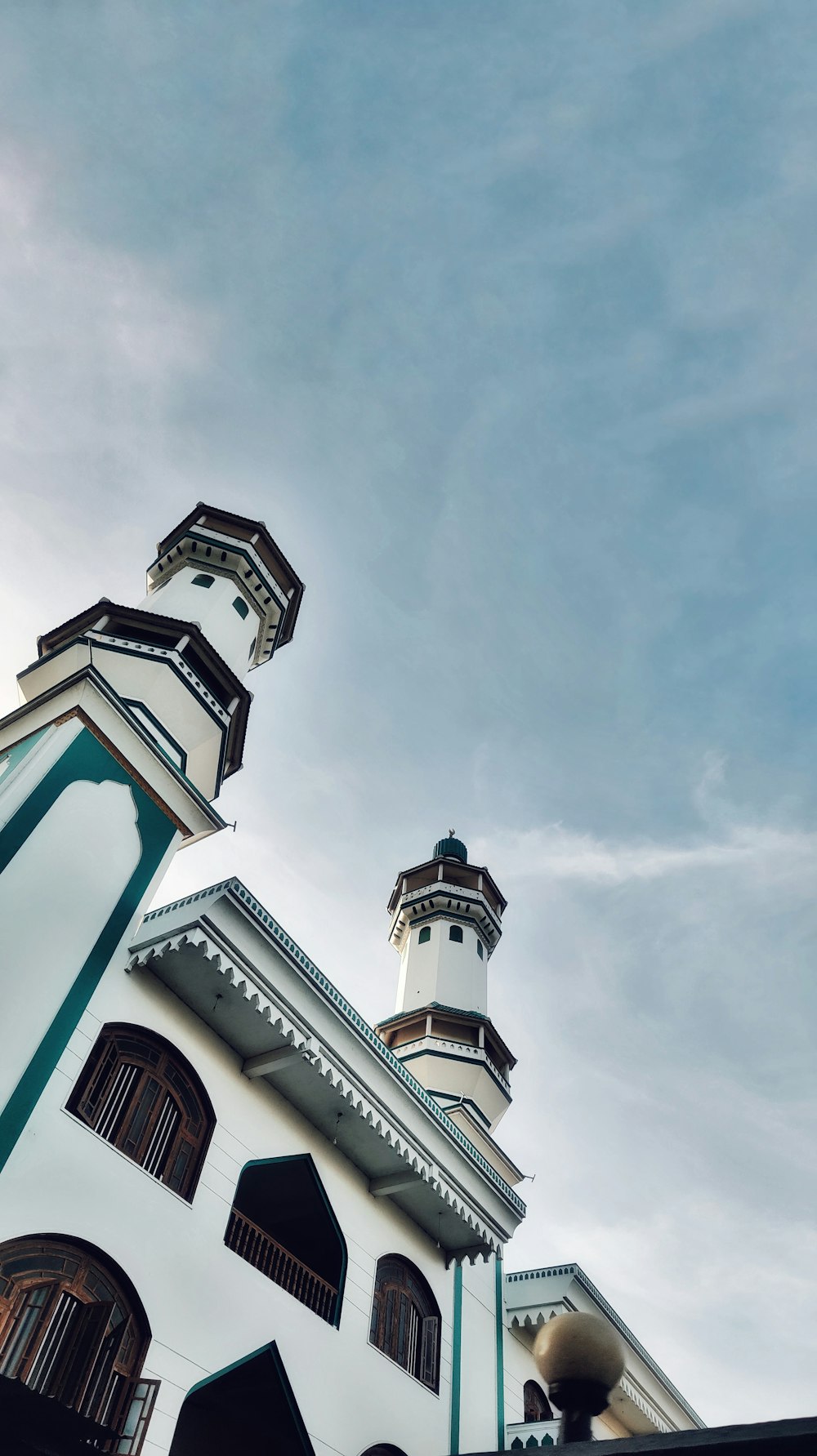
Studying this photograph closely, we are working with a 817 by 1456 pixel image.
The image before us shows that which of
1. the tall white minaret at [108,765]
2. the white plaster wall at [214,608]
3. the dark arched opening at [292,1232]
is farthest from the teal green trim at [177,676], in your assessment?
the dark arched opening at [292,1232]

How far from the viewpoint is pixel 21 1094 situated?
9.05 m

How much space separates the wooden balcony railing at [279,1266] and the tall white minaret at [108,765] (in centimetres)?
317

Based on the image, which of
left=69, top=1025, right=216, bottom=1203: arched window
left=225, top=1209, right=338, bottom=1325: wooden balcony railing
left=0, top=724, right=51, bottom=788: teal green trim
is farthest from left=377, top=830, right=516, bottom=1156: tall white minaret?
left=0, top=724, right=51, bottom=788: teal green trim

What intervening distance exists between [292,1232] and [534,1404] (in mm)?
6163

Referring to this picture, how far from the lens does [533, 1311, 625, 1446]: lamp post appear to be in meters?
→ 4.36

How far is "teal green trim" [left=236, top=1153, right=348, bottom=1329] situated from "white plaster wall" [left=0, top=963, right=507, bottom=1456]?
0.08 meters

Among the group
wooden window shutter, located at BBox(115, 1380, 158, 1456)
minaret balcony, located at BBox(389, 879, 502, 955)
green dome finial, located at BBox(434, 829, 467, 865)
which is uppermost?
green dome finial, located at BBox(434, 829, 467, 865)

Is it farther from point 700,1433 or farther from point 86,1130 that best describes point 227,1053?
point 700,1433

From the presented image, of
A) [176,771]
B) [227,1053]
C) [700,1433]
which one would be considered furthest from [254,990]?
[700,1433]

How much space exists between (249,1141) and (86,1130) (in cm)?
265

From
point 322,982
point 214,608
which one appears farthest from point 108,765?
point 214,608

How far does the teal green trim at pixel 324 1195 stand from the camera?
38.0 feet

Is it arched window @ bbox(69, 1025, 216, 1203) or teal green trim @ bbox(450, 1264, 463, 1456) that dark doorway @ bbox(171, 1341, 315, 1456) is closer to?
arched window @ bbox(69, 1025, 216, 1203)

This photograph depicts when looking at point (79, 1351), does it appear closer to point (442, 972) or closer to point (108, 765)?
point (108, 765)
